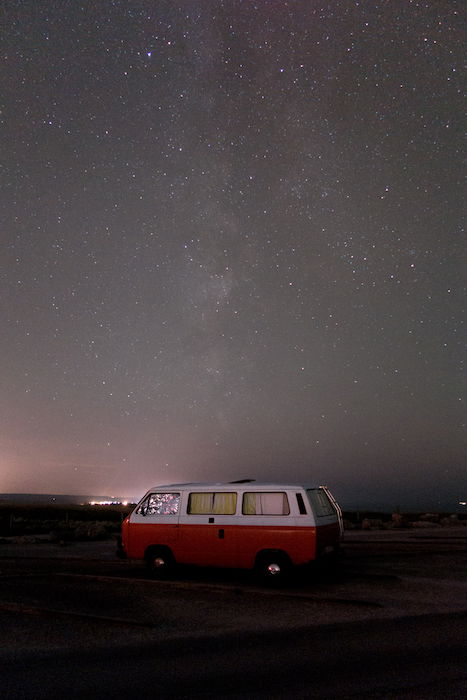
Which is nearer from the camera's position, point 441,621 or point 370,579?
point 441,621

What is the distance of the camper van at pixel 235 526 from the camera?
484 inches

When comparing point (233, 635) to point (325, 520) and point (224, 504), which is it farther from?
point (224, 504)

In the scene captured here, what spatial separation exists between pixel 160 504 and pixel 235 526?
7.25 feet

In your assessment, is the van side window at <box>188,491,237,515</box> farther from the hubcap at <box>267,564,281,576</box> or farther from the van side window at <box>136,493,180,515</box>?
the hubcap at <box>267,564,281,576</box>

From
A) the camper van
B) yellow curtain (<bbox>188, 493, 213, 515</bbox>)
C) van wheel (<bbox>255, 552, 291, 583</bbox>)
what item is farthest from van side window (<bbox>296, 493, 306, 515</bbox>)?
yellow curtain (<bbox>188, 493, 213, 515</bbox>)

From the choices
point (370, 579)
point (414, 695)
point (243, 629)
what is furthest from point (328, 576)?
point (414, 695)

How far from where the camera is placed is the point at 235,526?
1296 centimetres

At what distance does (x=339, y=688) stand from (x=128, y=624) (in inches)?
170

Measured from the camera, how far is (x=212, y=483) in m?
13.8

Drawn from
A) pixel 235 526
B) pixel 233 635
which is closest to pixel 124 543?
pixel 235 526

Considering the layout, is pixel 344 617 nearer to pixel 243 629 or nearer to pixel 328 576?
pixel 243 629

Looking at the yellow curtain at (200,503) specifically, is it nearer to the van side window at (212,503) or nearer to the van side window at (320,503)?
the van side window at (212,503)

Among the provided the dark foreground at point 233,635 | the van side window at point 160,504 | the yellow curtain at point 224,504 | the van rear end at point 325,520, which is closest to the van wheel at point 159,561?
the dark foreground at point 233,635

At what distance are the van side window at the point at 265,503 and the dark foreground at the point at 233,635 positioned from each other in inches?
62.4
